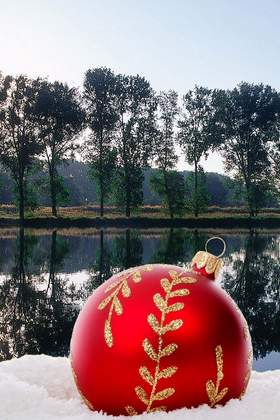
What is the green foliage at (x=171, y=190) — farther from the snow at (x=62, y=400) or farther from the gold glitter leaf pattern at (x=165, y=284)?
the gold glitter leaf pattern at (x=165, y=284)

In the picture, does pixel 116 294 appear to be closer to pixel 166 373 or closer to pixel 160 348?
pixel 160 348

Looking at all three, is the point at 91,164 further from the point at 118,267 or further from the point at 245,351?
the point at 245,351

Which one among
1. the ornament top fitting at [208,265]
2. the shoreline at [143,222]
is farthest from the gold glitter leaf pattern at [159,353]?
the shoreline at [143,222]

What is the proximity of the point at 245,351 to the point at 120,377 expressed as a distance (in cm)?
125

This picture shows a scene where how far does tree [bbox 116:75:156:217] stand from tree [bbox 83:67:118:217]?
993mm

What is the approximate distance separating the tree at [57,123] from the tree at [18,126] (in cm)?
83

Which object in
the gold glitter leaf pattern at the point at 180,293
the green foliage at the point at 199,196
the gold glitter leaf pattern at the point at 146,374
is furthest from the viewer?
the green foliage at the point at 199,196

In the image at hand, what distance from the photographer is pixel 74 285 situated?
15680mm

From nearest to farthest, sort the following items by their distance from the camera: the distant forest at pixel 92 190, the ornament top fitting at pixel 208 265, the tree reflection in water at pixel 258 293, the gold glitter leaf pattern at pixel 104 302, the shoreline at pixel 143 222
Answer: the gold glitter leaf pattern at pixel 104 302 → the ornament top fitting at pixel 208 265 → the tree reflection in water at pixel 258 293 → the shoreline at pixel 143 222 → the distant forest at pixel 92 190

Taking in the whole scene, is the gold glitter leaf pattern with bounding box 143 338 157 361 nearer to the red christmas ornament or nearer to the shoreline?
the red christmas ornament

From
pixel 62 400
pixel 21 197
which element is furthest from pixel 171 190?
pixel 62 400

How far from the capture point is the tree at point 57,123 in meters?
58.4

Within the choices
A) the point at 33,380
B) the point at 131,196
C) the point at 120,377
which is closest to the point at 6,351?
the point at 33,380

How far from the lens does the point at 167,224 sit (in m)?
53.8
